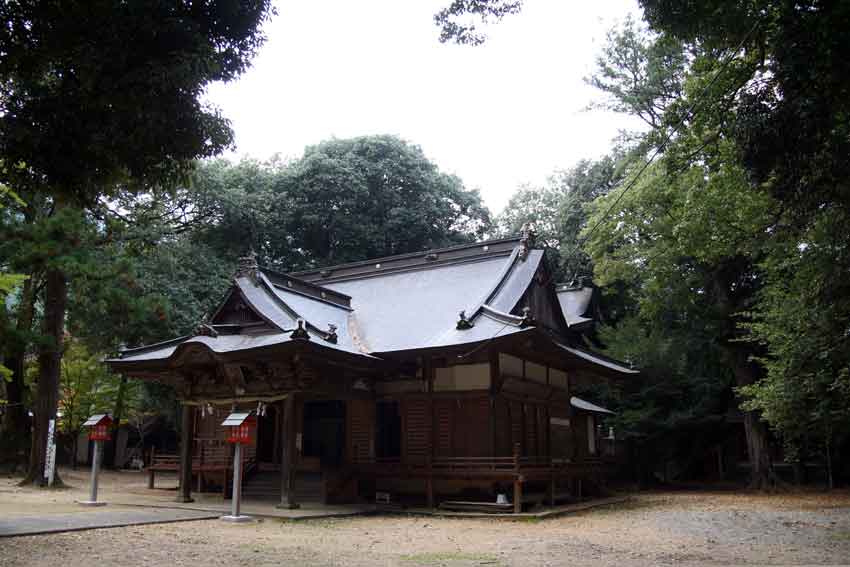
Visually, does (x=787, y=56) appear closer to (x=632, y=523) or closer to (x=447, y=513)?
(x=632, y=523)

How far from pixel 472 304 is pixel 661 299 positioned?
10824 mm

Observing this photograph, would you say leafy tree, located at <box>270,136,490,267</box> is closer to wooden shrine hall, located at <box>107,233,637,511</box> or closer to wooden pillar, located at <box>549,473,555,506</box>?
wooden shrine hall, located at <box>107,233,637,511</box>

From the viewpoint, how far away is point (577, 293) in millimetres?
26922

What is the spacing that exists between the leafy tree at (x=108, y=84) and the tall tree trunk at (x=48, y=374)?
13.2m

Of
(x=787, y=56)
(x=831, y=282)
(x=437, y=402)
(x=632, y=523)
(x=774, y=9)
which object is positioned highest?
(x=774, y=9)

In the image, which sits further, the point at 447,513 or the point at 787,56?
the point at 447,513

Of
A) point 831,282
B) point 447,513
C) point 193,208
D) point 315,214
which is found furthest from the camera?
point 315,214

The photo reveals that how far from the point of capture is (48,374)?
20625mm

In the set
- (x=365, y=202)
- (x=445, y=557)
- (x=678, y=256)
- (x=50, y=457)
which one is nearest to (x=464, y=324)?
(x=445, y=557)

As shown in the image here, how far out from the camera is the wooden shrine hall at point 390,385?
16.1m

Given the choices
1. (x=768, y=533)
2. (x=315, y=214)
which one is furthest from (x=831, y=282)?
(x=315, y=214)

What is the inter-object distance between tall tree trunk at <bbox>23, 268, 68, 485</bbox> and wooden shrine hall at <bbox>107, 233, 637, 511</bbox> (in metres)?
3.21

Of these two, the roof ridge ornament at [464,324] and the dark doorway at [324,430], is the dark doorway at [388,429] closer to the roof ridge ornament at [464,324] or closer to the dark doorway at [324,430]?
the dark doorway at [324,430]

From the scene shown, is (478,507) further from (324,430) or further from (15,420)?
(15,420)
